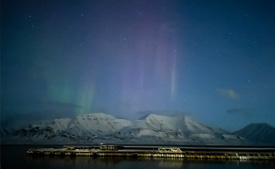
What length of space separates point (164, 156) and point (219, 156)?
2060 centimetres

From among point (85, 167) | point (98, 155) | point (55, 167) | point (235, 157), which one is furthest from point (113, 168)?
point (235, 157)

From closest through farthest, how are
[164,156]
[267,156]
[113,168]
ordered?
[113,168] < [267,156] < [164,156]

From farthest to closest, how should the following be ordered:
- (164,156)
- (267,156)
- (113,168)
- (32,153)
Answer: (32,153), (164,156), (267,156), (113,168)

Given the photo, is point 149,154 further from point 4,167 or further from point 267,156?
point 4,167

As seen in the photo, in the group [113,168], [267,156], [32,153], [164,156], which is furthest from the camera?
[32,153]

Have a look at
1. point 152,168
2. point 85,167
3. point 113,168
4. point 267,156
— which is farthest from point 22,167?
point 267,156

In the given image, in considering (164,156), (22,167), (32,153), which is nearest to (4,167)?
(22,167)

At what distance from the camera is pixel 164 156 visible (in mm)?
99250

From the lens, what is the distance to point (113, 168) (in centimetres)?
6769

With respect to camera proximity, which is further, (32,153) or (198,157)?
(32,153)

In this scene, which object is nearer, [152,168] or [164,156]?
[152,168]

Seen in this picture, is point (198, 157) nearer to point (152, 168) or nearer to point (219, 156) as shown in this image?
point (219, 156)

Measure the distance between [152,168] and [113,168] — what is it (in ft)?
34.5

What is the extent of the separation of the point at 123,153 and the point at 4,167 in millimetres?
45746
